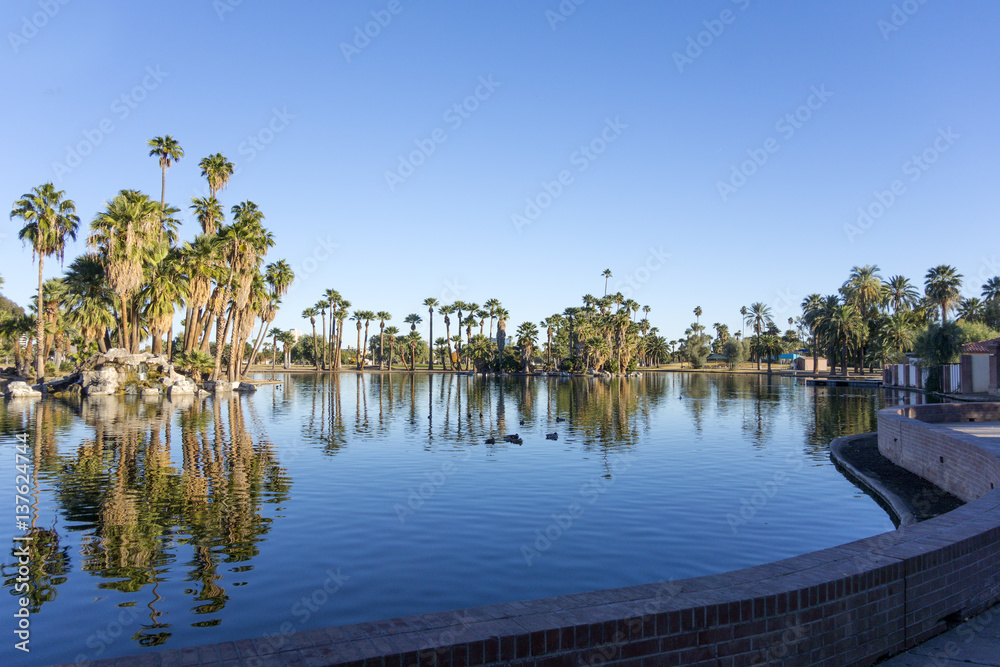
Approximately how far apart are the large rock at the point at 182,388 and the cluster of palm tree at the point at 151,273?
580 cm

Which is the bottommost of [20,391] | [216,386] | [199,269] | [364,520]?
[364,520]

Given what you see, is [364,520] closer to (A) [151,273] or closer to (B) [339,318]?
(A) [151,273]

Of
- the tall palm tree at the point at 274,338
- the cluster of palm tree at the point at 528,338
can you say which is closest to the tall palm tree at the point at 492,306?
the cluster of palm tree at the point at 528,338

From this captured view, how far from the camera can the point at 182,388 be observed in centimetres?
5494

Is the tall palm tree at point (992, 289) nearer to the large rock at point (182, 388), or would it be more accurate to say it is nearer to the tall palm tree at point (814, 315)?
the tall palm tree at point (814, 315)

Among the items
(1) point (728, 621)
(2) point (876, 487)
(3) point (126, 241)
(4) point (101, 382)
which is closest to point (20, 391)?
(4) point (101, 382)

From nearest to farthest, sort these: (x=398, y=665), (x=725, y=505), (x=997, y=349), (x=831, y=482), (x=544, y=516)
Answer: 1. (x=398, y=665)
2. (x=544, y=516)
3. (x=725, y=505)
4. (x=831, y=482)
5. (x=997, y=349)

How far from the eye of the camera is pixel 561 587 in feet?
33.5

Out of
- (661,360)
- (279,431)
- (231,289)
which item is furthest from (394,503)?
(661,360)

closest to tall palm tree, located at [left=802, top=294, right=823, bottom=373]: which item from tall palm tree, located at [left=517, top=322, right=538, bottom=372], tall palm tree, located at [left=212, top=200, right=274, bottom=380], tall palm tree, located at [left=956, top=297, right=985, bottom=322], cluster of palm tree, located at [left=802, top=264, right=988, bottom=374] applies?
cluster of palm tree, located at [left=802, top=264, right=988, bottom=374]

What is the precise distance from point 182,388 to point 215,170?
82.4 ft

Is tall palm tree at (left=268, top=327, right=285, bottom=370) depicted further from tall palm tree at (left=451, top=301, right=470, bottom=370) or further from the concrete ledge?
the concrete ledge

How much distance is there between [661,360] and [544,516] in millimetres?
186175

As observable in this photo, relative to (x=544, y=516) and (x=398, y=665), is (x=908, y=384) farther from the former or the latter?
(x=398, y=665)
